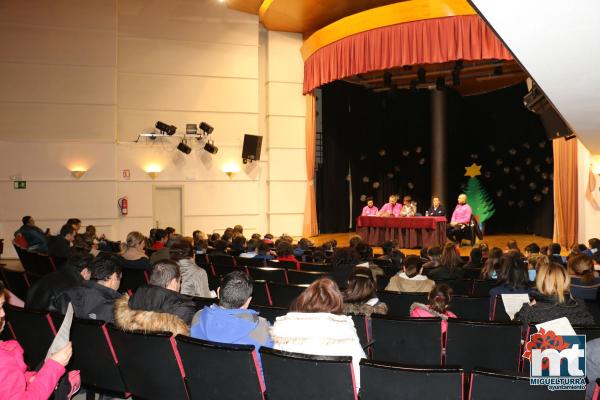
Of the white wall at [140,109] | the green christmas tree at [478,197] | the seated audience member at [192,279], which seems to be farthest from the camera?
the green christmas tree at [478,197]

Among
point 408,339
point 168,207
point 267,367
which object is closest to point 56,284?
point 267,367

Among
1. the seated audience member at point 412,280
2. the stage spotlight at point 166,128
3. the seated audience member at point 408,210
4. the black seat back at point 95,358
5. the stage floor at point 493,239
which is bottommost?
the stage floor at point 493,239

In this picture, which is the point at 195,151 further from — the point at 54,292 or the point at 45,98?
the point at 54,292

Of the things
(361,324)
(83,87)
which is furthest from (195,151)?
(361,324)

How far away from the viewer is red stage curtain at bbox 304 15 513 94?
1009cm

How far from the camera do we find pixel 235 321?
2758 mm

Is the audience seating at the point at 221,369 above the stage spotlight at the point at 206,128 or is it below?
below

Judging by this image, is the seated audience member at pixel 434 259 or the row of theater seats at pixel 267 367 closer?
the row of theater seats at pixel 267 367

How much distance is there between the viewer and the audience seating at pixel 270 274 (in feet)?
18.6

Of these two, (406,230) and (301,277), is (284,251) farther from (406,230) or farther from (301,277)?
(406,230)

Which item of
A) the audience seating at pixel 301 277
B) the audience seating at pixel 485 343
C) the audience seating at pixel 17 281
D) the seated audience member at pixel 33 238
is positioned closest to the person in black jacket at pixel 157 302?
the audience seating at pixel 485 343

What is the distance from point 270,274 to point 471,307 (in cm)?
220

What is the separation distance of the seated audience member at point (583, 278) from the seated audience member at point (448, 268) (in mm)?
1062

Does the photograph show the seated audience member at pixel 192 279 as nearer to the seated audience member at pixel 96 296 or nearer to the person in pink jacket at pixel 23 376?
the seated audience member at pixel 96 296
